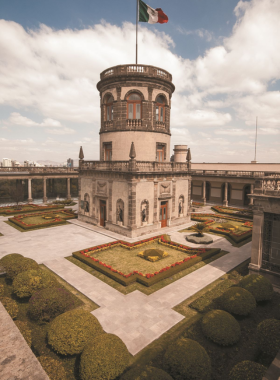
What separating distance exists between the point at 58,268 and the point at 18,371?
40.7 feet

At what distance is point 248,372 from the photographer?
8133mm

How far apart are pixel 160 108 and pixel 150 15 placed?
34.1ft

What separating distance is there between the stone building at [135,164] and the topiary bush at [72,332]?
16.0 metres

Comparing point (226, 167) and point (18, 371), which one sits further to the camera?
point (226, 167)

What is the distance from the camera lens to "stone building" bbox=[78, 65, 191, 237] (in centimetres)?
2720

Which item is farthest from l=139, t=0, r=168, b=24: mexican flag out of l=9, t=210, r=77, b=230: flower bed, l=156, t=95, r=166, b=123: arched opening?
l=9, t=210, r=77, b=230: flower bed

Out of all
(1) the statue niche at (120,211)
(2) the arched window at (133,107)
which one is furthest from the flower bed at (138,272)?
(2) the arched window at (133,107)

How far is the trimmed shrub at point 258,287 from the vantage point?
13855 millimetres

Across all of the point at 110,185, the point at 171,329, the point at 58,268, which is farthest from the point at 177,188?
the point at 171,329

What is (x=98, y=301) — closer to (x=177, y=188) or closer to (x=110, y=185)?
(x=110, y=185)

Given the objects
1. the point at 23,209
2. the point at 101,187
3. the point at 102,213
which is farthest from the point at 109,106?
the point at 23,209

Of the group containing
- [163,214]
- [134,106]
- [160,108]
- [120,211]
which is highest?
[160,108]

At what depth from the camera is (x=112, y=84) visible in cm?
3008

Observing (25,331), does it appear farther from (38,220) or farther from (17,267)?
(38,220)
